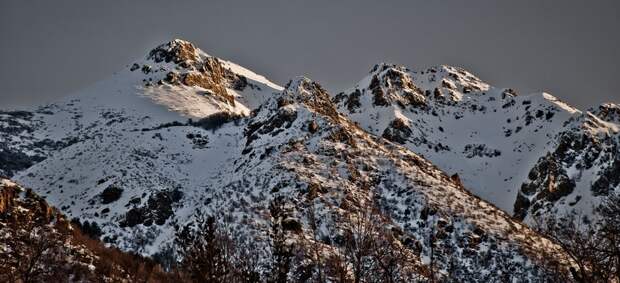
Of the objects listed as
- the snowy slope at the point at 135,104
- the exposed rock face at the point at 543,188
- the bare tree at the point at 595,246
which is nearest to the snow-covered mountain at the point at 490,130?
the exposed rock face at the point at 543,188

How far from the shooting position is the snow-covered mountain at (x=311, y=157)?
2825 inches

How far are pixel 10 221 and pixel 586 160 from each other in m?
109

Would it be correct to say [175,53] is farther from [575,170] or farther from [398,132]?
[575,170]

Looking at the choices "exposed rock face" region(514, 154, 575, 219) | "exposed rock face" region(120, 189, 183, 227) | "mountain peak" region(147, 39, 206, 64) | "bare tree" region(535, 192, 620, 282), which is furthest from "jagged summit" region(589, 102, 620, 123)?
"bare tree" region(535, 192, 620, 282)

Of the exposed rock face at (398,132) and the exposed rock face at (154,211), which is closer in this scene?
the exposed rock face at (154,211)

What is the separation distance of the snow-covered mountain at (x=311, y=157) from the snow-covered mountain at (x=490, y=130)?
499mm

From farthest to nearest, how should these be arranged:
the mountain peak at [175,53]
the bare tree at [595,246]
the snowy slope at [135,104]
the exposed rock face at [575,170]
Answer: the mountain peak at [175,53], the snowy slope at [135,104], the exposed rock face at [575,170], the bare tree at [595,246]

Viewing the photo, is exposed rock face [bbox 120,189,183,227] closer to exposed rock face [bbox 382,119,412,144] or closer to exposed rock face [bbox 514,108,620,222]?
exposed rock face [bbox 514,108,620,222]

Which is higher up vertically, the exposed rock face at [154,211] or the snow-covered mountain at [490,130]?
the snow-covered mountain at [490,130]

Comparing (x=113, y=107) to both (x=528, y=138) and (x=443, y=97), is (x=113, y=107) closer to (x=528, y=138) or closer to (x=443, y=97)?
(x=443, y=97)

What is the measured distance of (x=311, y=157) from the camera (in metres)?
85.9

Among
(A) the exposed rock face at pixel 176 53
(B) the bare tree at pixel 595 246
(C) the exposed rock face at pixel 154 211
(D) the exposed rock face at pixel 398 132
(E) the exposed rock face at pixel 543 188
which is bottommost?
(B) the bare tree at pixel 595 246

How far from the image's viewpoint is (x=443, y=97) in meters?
180

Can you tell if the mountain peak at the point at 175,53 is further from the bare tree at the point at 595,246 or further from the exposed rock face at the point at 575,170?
the bare tree at the point at 595,246
